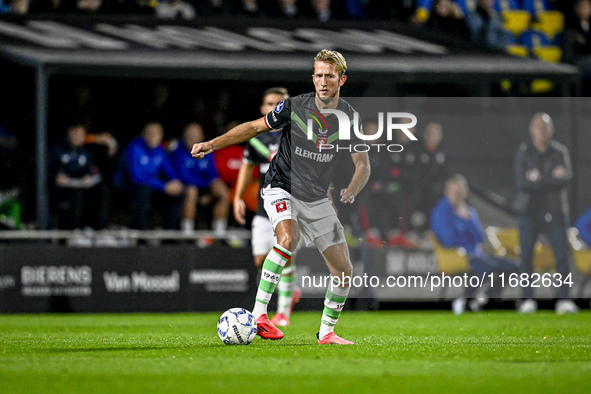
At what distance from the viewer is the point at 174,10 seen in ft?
51.1

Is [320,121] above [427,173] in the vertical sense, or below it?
above

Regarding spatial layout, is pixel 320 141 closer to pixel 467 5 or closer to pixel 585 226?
pixel 585 226

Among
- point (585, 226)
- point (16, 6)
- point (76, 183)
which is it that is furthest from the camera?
point (16, 6)

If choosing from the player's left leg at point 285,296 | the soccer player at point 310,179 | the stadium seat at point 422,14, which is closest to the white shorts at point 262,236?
the player's left leg at point 285,296

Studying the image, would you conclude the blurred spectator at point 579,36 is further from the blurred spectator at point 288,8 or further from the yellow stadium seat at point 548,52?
the blurred spectator at point 288,8

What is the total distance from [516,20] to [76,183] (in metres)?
9.35

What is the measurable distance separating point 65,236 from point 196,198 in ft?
8.03

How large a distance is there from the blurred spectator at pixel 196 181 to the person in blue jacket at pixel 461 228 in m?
3.20

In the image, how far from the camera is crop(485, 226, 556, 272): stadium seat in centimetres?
1270

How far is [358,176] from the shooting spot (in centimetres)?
734

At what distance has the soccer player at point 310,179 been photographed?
705cm

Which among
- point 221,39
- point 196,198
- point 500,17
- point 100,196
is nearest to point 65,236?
point 100,196

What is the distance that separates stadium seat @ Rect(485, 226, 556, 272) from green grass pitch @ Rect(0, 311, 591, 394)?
116 inches

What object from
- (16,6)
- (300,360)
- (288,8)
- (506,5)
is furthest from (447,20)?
(300,360)
